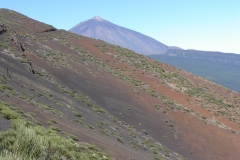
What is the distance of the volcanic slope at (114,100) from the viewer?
20.8 meters

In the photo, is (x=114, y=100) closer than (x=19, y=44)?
Yes

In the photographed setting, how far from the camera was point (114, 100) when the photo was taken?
33.9 metres

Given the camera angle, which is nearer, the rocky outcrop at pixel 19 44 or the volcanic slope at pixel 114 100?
the volcanic slope at pixel 114 100

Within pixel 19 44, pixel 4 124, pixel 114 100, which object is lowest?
pixel 114 100

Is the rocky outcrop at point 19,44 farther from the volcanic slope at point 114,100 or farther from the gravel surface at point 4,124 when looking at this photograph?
the gravel surface at point 4,124

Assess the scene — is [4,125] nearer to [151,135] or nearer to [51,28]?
[151,135]

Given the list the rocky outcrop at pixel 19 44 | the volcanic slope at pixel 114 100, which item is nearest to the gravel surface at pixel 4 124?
the volcanic slope at pixel 114 100

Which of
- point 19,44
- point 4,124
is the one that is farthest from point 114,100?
point 4,124

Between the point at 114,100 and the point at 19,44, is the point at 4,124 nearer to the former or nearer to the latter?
the point at 114,100

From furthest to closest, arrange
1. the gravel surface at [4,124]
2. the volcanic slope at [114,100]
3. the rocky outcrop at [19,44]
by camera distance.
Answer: the rocky outcrop at [19,44] → the volcanic slope at [114,100] → the gravel surface at [4,124]

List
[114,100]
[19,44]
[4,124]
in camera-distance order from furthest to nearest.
→ [19,44] < [114,100] < [4,124]

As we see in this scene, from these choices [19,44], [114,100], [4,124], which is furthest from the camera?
[19,44]

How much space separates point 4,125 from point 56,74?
22752mm

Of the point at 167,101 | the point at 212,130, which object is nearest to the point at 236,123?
the point at 212,130
